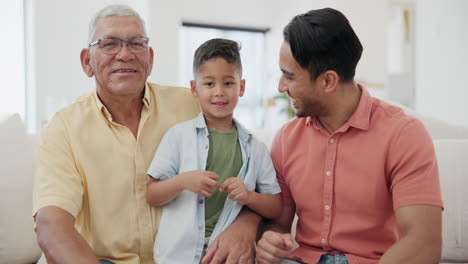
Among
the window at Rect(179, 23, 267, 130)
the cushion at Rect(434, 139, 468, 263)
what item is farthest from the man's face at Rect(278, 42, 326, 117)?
the window at Rect(179, 23, 267, 130)

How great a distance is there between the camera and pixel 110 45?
1584 mm

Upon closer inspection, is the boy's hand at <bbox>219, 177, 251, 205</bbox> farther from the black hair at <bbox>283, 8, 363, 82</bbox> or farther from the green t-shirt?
the black hair at <bbox>283, 8, 363, 82</bbox>

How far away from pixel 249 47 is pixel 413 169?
22.7 feet

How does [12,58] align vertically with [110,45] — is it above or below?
above

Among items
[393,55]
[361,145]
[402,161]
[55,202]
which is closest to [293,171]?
[361,145]

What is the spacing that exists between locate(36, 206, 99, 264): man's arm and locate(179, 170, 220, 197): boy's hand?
357mm

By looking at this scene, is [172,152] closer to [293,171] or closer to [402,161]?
[293,171]

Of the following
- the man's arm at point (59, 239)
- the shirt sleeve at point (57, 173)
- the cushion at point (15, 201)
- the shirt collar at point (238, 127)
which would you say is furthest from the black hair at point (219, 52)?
the cushion at point (15, 201)

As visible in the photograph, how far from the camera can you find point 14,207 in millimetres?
1632

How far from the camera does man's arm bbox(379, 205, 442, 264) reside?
1185 millimetres

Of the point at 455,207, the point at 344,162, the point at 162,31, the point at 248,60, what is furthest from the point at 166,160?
the point at 248,60

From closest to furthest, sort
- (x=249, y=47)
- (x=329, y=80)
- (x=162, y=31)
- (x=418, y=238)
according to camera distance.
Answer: (x=418, y=238), (x=329, y=80), (x=162, y=31), (x=249, y=47)

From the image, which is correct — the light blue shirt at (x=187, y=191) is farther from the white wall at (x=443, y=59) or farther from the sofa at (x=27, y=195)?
the white wall at (x=443, y=59)

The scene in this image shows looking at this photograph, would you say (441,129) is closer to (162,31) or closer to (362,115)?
(362,115)
